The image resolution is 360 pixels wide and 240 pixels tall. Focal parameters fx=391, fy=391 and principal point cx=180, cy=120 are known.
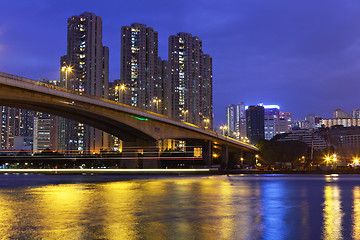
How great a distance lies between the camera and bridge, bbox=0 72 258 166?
1987 inches

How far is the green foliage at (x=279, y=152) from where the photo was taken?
13380cm

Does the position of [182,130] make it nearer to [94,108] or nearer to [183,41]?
[94,108]

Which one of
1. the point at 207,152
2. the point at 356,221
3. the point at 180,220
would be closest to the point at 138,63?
the point at 207,152

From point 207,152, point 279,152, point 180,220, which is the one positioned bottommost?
point 180,220

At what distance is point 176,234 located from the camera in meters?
10.7

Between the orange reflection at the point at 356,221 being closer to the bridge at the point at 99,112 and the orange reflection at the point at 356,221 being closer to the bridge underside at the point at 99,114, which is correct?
the bridge at the point at 99,112

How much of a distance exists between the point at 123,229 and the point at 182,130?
7462 centimetres

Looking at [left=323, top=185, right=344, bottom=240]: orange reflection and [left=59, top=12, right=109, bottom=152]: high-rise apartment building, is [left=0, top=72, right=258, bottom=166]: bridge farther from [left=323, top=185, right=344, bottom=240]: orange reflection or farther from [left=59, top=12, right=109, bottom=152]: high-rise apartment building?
[left=59, top=12, right=109, bottom=152]: high-rise apartment building

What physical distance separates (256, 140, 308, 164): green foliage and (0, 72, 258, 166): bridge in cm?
3935


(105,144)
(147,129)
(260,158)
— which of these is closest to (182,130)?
(147,129)

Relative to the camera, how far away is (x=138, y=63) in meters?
183

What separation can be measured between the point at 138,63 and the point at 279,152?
81.2m

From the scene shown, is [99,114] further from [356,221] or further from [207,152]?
[356,221]

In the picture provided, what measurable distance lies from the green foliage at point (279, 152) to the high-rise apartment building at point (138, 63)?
64.4m
